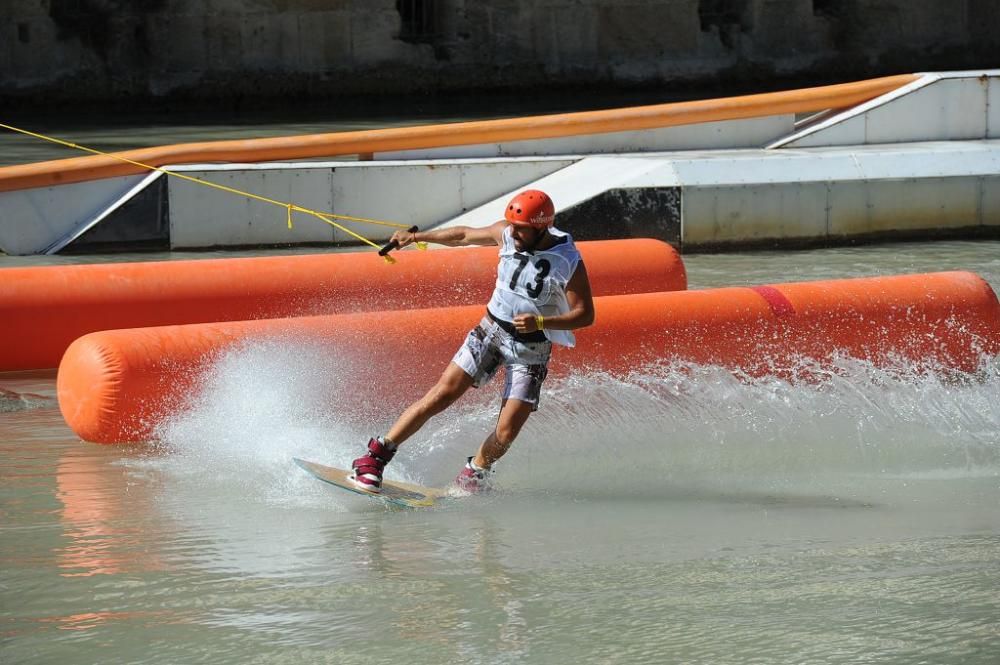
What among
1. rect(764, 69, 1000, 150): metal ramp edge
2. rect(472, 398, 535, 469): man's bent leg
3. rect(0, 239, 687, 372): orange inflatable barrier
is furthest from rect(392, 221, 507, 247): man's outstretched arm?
rect(764, 69, 1000, 150): metal ramp edge

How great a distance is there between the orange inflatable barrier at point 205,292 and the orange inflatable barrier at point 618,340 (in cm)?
127

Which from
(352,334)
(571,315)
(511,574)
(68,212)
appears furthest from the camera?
(68,212)

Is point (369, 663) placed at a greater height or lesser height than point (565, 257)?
lesser

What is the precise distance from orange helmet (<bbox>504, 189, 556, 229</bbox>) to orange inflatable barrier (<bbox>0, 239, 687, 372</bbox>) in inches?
130

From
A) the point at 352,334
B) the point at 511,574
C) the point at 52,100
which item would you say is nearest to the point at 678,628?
the point at 511,574

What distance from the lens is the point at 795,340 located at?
349 inches

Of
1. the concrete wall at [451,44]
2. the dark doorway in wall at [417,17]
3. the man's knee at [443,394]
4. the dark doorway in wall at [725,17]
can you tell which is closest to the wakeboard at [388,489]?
the man's knee at [443,394]

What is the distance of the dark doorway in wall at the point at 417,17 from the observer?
1190 inches

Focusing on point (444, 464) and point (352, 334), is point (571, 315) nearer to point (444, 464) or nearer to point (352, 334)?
point (444, 464)

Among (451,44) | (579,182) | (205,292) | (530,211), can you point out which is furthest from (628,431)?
(451,44)

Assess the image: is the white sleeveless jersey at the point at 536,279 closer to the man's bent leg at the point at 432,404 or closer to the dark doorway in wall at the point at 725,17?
the man's bent leg at the point at 432,404

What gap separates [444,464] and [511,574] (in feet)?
5.80

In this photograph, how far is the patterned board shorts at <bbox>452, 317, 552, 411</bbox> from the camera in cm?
681

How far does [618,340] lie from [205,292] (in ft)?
9.23
